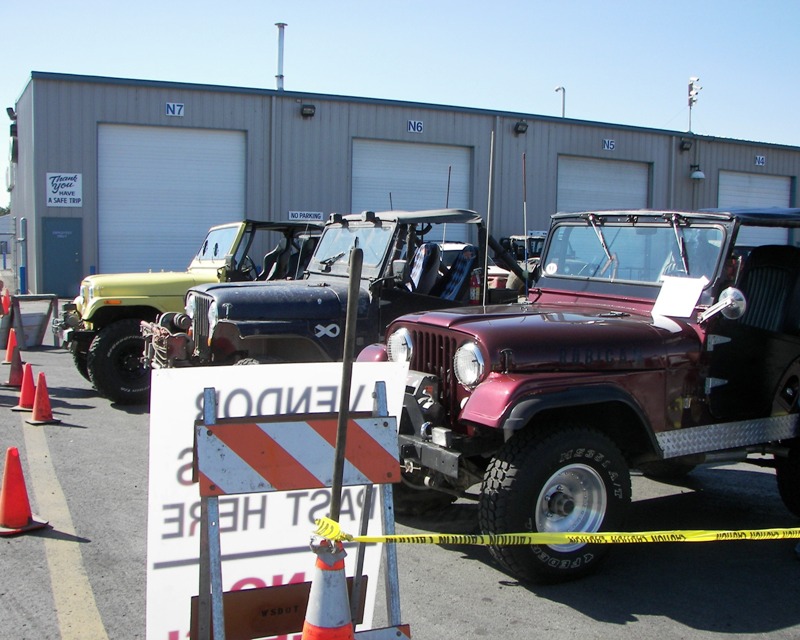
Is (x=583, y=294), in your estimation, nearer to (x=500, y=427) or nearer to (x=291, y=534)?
(x=500, y=427)

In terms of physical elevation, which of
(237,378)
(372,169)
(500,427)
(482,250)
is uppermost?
(372,169)

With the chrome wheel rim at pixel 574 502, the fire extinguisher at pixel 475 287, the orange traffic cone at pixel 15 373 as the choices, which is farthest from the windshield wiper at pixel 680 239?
the orange traffic cone at pixel 15 373

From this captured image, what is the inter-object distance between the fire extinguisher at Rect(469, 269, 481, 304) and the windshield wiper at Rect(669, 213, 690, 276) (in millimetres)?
2310

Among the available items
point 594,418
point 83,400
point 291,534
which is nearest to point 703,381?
point 594,418

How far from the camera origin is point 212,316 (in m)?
6.99

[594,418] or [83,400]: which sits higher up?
[594,418]

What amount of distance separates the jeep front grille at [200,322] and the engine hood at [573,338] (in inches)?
119

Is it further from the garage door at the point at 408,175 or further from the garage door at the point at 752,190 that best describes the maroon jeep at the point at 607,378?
the garage door at the point at 752,190

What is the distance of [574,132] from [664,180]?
11.9ft

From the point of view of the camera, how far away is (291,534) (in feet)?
10.3

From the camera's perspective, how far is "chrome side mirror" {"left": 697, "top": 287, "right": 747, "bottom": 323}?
4594 mm

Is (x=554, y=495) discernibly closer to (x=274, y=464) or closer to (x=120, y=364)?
(x=274, y=464)

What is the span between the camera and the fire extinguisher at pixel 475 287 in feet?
23.8

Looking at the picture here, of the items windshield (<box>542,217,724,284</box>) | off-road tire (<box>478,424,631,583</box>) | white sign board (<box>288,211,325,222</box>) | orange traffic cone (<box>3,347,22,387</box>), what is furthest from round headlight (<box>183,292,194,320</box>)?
white sign board (<box>288,211,325,222</box>)
